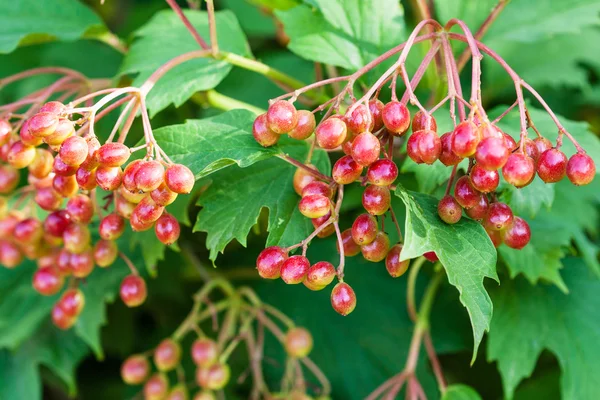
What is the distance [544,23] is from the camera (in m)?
1.41

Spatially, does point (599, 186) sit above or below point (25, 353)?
above

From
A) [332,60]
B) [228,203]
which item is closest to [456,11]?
[332,60]

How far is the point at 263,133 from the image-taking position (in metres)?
0.91

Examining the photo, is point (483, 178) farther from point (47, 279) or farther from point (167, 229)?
point (47, 279)

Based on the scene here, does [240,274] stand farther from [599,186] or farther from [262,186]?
[599,186]

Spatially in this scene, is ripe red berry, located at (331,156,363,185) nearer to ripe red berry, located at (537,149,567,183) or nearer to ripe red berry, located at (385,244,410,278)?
ripe red berry, located at (385,244,410,278)

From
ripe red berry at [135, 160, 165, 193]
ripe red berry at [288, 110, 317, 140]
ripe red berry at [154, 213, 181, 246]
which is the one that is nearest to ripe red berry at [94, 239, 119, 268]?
ripe red berry at [154, 213, 181, 246]

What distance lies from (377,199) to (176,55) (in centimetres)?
62

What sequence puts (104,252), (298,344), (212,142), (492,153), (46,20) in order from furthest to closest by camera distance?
(46,20) < (298,344) < (104,252) < (212,142) < (492,153)

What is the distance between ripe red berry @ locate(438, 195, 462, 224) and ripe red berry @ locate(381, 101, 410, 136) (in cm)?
12

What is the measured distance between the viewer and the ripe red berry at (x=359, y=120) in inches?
32.3

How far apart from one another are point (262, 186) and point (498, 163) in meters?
0.43

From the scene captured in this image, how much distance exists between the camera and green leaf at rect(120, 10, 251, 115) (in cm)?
111

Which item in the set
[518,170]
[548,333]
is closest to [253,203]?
[518,170]
